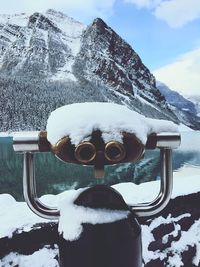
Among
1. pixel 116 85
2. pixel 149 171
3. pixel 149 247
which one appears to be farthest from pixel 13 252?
pixel 116 85

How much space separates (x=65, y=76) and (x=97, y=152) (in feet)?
499

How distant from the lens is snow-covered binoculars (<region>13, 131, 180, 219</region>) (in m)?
0.72

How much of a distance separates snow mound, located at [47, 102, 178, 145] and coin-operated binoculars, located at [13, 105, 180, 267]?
0.01m

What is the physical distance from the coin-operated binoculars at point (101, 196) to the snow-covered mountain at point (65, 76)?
9291 centimetres

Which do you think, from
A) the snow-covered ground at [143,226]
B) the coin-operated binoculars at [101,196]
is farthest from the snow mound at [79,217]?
the snow-covered ground at [143,226]

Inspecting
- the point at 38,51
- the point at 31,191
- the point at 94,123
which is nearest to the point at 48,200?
the point at 31,191

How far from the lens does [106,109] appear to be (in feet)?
2.54

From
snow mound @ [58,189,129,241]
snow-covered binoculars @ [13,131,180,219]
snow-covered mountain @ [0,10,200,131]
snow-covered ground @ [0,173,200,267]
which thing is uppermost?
snow-covered mountain @ [0,10,200,131]

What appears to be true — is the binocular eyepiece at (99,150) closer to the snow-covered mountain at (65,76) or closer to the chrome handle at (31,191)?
the chrome handle at (31,191)

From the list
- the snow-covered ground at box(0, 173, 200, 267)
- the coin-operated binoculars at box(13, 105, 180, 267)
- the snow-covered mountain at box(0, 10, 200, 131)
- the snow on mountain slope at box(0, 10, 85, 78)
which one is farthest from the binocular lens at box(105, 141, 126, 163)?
the snow on mountain slope at box(0, 10, 85, 78)

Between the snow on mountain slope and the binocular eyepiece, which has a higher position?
the snow on mountain slope

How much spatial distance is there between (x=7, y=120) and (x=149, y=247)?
95.2 metres

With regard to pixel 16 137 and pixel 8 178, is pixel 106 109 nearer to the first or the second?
pixel 16 137

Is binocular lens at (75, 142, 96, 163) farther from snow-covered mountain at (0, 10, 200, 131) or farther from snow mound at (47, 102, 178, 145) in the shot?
snow-covered mountain at (0, 10, 200, 131)
